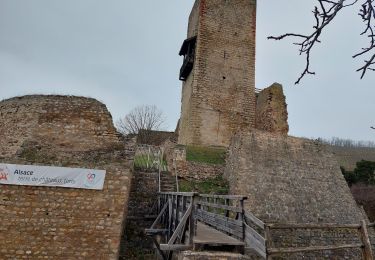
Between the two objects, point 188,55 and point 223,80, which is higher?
point 188,55

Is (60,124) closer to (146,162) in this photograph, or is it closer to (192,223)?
(146,162)

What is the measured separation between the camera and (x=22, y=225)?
7496mm

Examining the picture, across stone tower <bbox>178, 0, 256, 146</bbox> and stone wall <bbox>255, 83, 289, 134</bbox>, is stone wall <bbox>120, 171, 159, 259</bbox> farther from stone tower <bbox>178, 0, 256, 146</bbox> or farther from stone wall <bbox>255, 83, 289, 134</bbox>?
stone wall <bbox>255, 83, 289, 134</bbox>

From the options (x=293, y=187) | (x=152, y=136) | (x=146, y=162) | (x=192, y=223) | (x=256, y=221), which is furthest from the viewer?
(x=152, y=136)

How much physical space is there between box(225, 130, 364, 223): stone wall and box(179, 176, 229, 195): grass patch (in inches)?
13.5

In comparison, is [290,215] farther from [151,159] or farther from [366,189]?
[366,189]

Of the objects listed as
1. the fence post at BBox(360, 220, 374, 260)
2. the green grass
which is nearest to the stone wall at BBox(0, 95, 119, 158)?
the green grass

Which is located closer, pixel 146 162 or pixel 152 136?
pixel 146 162

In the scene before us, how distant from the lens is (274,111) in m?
16.5

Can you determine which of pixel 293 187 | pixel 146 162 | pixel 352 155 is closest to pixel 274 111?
pixel 293 187

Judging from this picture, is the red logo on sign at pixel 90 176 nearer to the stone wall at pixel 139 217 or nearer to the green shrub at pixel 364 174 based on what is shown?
the stone wall at pixel 139 217

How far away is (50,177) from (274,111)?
1206cm

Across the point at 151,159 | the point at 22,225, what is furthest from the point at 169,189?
the point at 22,225

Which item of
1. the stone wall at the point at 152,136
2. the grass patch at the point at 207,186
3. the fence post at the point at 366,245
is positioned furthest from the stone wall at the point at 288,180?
the stone wall at the point at 152,136
